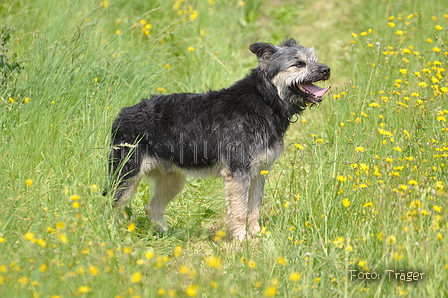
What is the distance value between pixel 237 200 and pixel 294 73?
1.25m

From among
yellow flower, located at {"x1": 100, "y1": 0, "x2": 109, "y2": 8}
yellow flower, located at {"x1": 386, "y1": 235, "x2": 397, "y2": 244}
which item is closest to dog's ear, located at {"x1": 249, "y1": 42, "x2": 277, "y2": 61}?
yellow flower, located at {"x1": 386, "y1": 235, "x2": 397, "y2": 244}

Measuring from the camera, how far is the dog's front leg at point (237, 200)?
15.6 feet

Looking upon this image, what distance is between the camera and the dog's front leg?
476 cm

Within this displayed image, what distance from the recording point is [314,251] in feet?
12.2

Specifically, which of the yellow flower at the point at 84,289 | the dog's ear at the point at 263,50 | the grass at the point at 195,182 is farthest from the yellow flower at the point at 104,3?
the yellow flower at the point at 84,289

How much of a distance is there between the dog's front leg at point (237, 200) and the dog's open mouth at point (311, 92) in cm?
90

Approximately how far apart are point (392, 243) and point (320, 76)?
1918 mm

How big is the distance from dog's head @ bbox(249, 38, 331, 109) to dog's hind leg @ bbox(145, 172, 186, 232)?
Result: 4.30 ft

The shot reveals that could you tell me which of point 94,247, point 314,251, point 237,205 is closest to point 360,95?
point 237,205

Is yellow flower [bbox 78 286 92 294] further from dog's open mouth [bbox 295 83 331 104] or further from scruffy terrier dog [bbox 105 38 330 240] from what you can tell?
dog's open mouth [bbox 295 83 331 104]

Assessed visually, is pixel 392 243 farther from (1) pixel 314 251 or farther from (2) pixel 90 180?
(2) pixel 90 180

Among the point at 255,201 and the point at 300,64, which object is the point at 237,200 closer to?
Answer: the point at 255,201

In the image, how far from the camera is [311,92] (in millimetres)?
4879

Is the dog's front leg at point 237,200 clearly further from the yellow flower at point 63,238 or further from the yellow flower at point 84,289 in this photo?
the yellow flower at point 84,289
